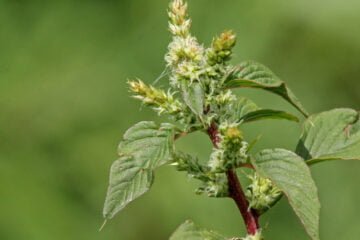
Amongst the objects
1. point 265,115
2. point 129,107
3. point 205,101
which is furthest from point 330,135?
point 129,107

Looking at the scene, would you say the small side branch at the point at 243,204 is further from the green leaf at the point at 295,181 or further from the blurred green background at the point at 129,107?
the blurred green background at the point at 129,107

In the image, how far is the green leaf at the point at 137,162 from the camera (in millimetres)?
1051

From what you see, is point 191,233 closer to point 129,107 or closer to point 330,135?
point 330,135

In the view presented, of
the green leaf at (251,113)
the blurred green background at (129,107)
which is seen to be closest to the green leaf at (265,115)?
the green leaf at (251,113)

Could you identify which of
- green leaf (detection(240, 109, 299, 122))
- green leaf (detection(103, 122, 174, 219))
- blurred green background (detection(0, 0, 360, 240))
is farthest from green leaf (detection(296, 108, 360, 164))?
blurred green background (detection(0, 0, 360, 240))

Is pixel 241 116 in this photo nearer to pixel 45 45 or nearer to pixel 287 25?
pixel 287 25

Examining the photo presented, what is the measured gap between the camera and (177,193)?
9.55 feet

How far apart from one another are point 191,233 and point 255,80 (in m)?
0.18

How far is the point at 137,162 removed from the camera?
1.07 metres

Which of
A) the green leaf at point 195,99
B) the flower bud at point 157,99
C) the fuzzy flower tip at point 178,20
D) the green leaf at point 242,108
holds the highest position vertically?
the fuzzy flower tip at point 178,20

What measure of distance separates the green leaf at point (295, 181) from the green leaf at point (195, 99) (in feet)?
0.30

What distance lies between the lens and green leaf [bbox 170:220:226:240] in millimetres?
1073

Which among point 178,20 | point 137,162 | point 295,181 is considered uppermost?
point 178,20

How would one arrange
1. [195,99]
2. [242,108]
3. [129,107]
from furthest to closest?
[129,107] → [242,108] → [195,99]
